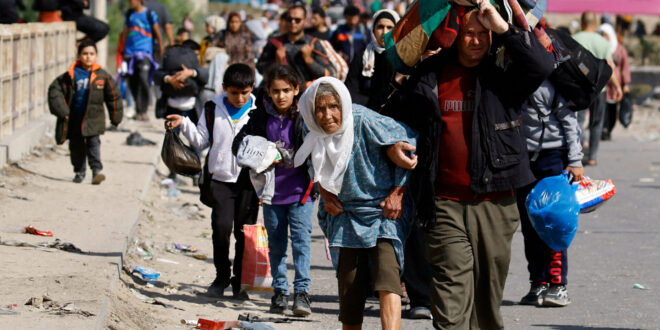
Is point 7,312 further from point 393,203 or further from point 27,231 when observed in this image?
point 27,231

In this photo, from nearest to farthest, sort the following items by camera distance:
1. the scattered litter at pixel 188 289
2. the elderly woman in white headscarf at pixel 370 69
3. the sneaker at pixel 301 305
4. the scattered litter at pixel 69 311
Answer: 1. the scattered litter at pixel 69 311
2. the sneaker at pixel 301 305
3. the elderly woman in white headscarf at pixel 370 69
4. the scattered litter at pixel 188 289

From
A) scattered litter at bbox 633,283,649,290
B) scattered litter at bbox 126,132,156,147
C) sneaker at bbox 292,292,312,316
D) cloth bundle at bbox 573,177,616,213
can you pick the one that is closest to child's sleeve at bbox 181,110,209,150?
sneaker at bbox 292,292,312,316

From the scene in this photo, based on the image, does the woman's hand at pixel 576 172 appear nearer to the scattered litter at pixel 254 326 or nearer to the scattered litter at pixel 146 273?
the scattered litter at pixel 254 326

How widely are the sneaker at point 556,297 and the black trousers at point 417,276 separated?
90 centimetres

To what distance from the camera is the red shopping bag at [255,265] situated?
7.86 m

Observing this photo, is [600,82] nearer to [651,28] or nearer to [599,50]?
[599,50]

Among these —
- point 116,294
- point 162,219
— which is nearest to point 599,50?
point 162,219

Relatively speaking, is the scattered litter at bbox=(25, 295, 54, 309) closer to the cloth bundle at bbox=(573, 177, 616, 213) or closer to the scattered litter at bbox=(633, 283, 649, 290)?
the cloth bundle at bbox=(573, 177, 616, 213)

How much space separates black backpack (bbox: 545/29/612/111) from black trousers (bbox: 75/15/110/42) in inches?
437

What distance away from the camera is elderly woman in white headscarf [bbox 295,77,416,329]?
5.69 meters

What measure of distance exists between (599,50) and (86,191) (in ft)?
19.8

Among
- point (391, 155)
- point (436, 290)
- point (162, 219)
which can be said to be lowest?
point (162, 219)

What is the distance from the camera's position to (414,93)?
557cm

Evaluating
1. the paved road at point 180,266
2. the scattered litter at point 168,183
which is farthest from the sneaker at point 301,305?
the scattered litter at point 168,183
